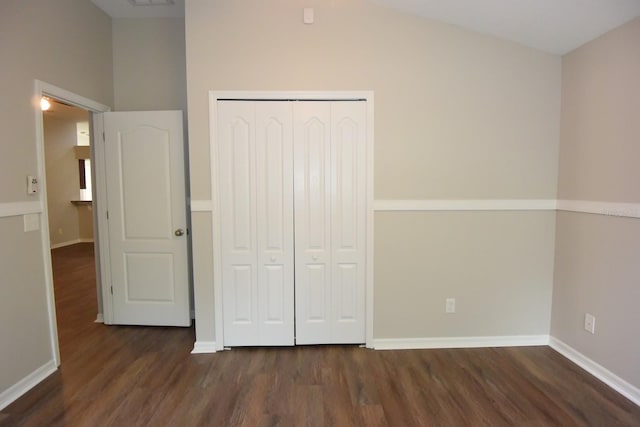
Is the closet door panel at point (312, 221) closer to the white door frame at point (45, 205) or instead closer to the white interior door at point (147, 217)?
the white interior door at point (147, 217)

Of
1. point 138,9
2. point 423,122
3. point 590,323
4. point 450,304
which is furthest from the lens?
point 138,9

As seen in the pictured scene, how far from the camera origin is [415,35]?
2.40 m

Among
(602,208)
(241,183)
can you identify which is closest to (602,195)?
(602,208)

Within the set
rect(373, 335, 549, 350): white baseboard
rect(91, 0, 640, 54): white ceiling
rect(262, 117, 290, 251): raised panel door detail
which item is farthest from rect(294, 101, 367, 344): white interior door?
rect(91, 0, 640, 54): white ceiling

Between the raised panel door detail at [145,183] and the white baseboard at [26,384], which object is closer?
the white baseboard at [26,384]

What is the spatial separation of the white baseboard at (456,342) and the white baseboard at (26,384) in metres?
2.48

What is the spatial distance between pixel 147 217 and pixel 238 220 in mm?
1036

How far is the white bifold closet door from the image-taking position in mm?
2424

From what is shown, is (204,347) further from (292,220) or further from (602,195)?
(602,195)

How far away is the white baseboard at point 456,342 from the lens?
254cm

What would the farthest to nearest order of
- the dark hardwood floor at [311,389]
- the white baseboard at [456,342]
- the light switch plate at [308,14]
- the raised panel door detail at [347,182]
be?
the white baseboard at [456,342] < the raised panel door detail at [347,182] < the light switch plate at [308,14] < the dark hardwood floor at [311,389]

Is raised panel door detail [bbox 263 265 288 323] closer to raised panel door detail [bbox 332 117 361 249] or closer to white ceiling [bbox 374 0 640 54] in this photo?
raised panel door detail [bbox 332 117 361 249]

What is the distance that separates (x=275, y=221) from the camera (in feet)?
8.15

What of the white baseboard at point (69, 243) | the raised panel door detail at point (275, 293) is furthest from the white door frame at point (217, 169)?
the white baseboard at point (69, 243)
